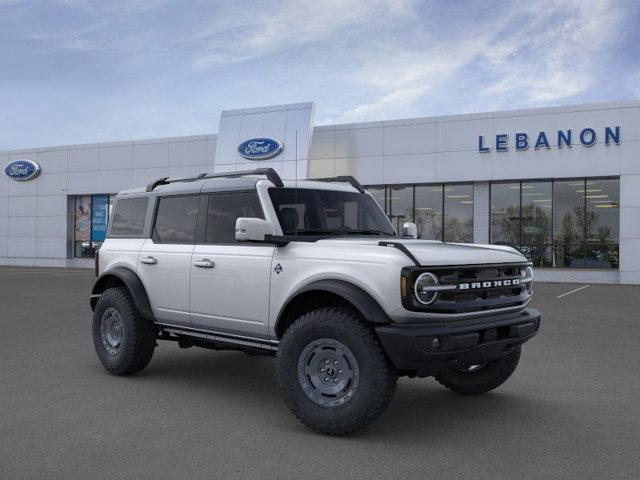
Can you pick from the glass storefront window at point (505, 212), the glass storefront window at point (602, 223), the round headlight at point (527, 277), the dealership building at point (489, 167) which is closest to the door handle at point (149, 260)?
the round headlight at point (527, 277)

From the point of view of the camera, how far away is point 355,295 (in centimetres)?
468

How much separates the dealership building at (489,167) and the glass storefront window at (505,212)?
0.13ft

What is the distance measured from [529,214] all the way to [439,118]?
5157 mm

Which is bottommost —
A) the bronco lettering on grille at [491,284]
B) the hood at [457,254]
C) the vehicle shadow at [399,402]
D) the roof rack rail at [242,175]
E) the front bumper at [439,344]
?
the vehicle shadow at [399,402]

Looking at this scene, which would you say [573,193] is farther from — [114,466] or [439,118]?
[114,466]

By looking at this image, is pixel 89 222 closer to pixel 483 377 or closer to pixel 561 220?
pixel 561 220

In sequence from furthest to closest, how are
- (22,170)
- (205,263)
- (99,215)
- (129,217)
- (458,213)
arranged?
(22,170)
(99,215)
(458,213)
(129,217)
(205,263)

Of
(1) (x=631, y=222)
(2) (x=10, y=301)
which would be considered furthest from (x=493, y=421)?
(1) (x=631, y=222)

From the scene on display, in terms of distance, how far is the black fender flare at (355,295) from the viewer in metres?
4.56

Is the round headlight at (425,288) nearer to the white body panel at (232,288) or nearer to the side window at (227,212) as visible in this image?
the white body panel at (232,288)

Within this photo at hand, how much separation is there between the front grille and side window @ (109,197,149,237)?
353 cm

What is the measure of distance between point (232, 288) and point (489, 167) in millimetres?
20894

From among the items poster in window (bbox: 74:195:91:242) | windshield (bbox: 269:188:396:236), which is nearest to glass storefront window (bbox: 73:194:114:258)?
poster in window (bbox: 74:195:91:242)

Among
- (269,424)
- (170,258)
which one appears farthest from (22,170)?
(269,424)
